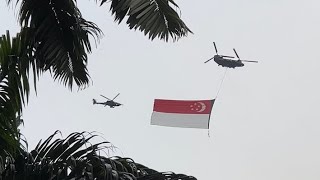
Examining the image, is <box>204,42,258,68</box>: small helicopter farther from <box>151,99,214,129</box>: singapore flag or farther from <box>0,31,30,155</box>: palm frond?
<box>0,31,30,155</box>: palm frond

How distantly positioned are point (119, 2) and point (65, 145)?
1374mm

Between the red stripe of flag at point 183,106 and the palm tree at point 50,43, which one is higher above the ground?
the palm tree at point 50,43

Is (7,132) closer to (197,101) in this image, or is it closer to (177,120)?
(177,120)

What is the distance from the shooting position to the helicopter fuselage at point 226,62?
14781 millimetres

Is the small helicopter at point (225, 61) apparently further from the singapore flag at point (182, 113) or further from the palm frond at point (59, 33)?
the palm frond at point (59, 33)

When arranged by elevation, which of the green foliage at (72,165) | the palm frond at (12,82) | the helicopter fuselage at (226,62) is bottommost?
the green foliage at (72,165)

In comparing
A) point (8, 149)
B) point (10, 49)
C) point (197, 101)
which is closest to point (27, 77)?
point (10, 49)

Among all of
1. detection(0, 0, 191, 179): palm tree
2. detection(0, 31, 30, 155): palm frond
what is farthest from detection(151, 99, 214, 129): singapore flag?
detection(0, 31, 30, 155): palm frond

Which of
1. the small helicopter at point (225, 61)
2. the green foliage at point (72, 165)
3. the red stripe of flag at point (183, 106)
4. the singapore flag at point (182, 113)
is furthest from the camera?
the small helicopter at point (225, 61)

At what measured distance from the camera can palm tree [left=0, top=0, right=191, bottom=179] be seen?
5035 mm


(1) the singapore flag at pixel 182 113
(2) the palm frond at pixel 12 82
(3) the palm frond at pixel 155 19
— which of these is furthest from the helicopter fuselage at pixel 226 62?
(2) the palm frond at pixel 12 82

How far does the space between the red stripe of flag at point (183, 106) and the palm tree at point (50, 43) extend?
4.25 metres

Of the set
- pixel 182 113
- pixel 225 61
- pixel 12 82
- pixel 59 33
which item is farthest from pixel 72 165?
pixel 225 61

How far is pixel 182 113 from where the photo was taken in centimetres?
1012
